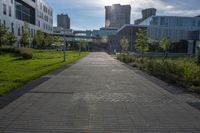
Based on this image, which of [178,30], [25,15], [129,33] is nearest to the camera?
[25,15]

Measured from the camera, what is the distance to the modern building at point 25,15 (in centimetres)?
5887

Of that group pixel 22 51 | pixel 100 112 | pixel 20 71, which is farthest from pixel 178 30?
pixel 100 112

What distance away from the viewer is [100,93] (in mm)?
10297

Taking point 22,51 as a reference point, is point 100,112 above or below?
below

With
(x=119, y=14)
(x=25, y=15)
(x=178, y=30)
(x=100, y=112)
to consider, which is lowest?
(x=100, y=112)

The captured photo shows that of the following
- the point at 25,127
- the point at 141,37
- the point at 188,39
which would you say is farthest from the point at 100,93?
the point at 188,39

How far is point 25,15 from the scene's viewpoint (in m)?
76.4

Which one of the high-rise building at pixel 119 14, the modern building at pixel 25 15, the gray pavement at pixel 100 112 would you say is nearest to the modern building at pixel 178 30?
the modern building at pixel 25 15

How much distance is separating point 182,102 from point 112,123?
355 centimetres

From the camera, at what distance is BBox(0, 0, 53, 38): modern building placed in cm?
5887

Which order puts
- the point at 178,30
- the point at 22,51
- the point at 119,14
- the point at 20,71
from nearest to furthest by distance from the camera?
the point at 20,71 < the point at 22,51 < the point at 178,30 < the point at 119,14

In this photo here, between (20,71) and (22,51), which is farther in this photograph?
(22,51)

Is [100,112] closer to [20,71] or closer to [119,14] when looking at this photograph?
[20,71]

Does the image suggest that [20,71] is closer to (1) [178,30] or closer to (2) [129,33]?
(1) [178,30]
